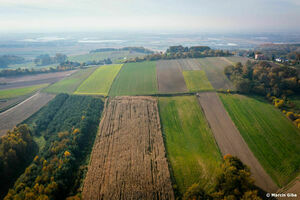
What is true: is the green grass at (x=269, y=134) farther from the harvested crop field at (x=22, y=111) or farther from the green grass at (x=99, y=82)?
the harvested crop field at (x=22, y=111)

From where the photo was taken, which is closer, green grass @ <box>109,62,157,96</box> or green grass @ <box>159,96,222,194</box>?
green grass @ <box>159,96,222,194</box>

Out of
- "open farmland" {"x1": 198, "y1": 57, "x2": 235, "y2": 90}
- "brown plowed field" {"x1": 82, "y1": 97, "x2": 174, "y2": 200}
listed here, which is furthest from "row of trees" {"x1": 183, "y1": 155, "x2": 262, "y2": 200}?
"open farmland" {"x1": 198, "y1": 57, "x2": 235, "y2": 90}

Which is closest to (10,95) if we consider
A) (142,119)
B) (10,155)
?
(10,155)

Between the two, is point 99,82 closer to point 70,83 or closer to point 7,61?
point 70,83

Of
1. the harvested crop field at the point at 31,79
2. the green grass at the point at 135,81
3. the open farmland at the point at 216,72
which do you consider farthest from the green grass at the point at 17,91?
the open farmland at the point at 216,72

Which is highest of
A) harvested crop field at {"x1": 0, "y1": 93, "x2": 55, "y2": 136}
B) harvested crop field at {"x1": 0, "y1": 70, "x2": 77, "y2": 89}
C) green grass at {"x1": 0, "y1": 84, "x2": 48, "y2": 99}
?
harvested crop field at {"x1": 0, "y1": 70, "x2": 77, "y2": 89}

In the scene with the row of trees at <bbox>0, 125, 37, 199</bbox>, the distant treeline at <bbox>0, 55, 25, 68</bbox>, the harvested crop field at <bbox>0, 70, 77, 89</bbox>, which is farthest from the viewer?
the distant treeline at <bbox>0, 55, 25, 68</bbox>

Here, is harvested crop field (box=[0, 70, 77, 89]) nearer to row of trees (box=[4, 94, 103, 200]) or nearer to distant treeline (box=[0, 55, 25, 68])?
row of trees (box=[4, 94, 103, 200])
